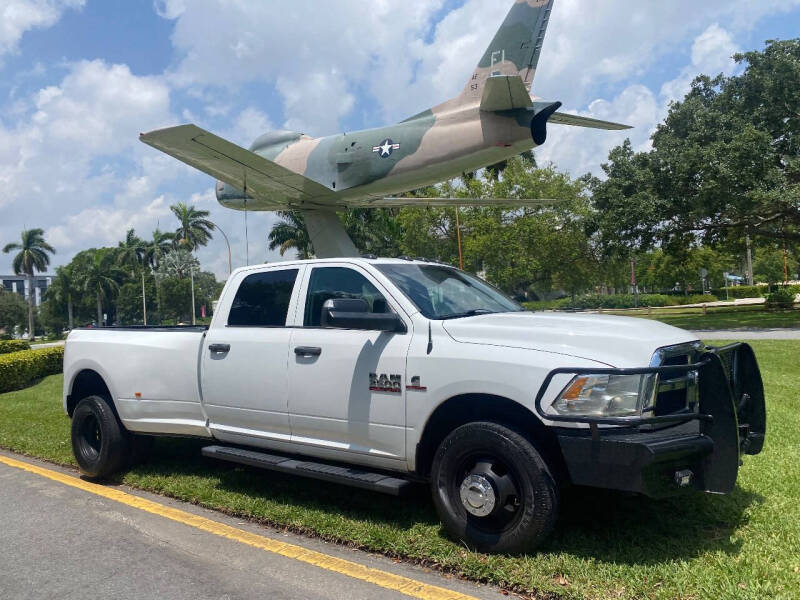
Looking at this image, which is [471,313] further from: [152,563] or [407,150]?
[407,150]

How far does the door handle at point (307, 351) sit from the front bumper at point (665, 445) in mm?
1719

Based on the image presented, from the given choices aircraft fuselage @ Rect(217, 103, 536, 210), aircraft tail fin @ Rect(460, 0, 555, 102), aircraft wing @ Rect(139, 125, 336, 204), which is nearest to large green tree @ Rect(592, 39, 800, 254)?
aircraft tail fin @ Rect(460, 0, 555, 102)

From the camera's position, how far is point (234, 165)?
980 centimetres

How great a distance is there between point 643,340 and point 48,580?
3760mm

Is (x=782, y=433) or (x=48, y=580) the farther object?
(x=782, y=433)

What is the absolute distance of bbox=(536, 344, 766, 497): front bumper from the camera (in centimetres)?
332

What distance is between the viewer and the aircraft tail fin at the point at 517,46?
10883 millimetres

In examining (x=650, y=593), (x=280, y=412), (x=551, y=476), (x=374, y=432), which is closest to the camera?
(x=650, y=593)

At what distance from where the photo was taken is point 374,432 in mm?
4219

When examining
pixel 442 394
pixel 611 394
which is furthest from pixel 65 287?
pixel 611 394

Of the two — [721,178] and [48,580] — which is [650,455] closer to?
[48,580]

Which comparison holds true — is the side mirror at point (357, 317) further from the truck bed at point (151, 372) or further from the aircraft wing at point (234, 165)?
the aircraft wing at point (234, 165)

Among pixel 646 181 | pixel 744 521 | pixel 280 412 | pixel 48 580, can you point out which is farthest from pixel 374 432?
pixel 646 181

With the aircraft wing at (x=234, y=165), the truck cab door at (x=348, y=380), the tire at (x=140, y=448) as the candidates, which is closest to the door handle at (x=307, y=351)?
the truck cab door at (x=348, y=380)
